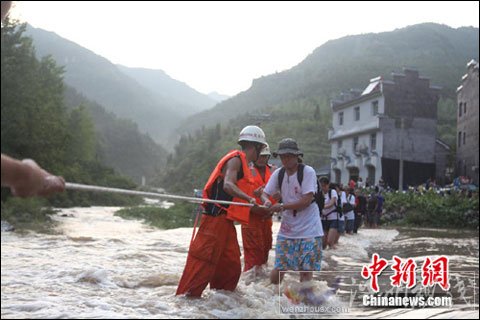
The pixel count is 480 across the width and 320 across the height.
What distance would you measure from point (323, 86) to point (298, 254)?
67147 millimetres

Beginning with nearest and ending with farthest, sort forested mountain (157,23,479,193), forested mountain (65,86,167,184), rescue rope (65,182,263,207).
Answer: rescue rope (65,182,263,207) → forested mountain (157,23,479,193) → forested mountain (65,86,167,184)

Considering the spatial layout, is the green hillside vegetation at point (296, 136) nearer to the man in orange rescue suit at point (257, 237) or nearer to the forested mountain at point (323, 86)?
the forested mountain at point (323, 86)

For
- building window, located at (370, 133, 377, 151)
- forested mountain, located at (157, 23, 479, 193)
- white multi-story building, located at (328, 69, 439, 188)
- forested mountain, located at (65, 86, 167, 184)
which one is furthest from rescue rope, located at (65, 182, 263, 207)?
forested mountain, located at (65, 86, 167, 184)

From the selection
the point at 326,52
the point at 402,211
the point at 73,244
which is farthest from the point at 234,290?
the point at 326,52

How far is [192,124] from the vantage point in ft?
420

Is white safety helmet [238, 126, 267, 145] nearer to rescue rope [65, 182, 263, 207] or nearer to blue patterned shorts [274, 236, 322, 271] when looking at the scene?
rescue rope [65, 182, 263, 207]

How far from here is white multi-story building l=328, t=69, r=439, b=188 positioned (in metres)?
34.4

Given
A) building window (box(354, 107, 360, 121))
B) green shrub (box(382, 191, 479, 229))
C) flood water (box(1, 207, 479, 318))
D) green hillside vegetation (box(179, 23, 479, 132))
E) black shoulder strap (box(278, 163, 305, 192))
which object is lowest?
flood water (box(1, 207, 479, 318))

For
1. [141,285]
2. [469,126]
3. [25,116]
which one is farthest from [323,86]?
[141,285]

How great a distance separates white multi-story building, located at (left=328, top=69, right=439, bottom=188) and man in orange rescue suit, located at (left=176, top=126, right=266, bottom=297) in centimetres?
2970

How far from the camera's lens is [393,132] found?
34438 mm

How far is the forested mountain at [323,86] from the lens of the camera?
43.0m

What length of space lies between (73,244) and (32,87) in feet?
53.1

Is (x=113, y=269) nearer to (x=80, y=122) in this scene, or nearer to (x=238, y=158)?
(x=238, y=158)
